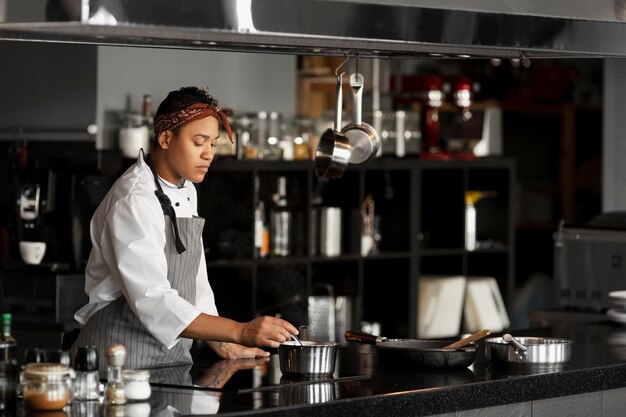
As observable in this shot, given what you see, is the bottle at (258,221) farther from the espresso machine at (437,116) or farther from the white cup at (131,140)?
the espresso machine at (437,116)

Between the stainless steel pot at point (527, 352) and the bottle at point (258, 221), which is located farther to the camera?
the bottle at point (258, 221)

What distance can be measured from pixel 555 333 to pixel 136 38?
2.02 metres

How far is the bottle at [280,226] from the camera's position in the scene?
6.21 m

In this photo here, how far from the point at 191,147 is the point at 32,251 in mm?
1951

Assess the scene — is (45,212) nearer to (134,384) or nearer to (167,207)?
(167,207)

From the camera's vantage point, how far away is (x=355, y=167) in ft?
21.0

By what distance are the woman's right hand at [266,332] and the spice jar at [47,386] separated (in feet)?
2.29

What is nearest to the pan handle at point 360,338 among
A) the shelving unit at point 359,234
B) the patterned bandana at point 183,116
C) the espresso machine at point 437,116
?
the patterned bandana at point 183,116

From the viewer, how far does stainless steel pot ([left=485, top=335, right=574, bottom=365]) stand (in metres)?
3.54

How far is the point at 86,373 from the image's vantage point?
278 centimetres

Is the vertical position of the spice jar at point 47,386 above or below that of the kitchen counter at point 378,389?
above

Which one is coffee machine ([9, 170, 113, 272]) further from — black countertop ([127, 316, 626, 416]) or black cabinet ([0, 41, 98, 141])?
black countertop ([127, 316, 626, 416])

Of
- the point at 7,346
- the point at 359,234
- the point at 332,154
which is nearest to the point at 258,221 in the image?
the point at 359,234

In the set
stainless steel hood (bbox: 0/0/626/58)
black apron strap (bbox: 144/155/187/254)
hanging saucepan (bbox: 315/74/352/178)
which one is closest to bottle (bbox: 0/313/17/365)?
stainless steel hood (bbox: 0/0/626/58)
